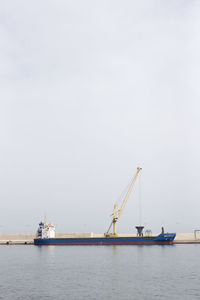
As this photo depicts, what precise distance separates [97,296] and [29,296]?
939cm

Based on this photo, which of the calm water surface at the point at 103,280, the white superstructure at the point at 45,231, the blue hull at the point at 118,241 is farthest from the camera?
the white superstructure at the point at 45,231

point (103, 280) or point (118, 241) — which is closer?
point (103, 280)

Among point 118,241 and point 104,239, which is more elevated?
point 104,239

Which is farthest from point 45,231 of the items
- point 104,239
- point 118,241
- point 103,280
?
point 103,280

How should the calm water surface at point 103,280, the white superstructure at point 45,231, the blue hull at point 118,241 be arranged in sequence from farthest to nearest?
1. the white superstructure at point 45,231
2. the blue hull at point 118,241
3. the calm water surface at point 103,280

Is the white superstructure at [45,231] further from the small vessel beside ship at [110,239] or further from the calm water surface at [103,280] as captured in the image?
the calm water surface at [103,280]

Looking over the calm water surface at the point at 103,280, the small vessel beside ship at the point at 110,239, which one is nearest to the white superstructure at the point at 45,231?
the small vessel beside ship at the point at 110,239

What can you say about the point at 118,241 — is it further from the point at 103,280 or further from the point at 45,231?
the point at 103,280

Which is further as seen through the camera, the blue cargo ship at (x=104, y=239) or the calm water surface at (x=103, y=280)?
the blue cargo ship at (x=104, y=239)

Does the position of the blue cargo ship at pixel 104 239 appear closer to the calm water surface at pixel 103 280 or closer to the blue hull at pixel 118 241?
the blue hull at pixel 118 241

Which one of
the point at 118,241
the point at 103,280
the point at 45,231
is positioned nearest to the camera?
the point at 103,280

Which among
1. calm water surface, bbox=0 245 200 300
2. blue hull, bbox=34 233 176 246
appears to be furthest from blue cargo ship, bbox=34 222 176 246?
calm water surface, bbox=0 245 200 300

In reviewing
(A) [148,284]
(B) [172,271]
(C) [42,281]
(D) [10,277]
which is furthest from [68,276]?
(B) [172,271]

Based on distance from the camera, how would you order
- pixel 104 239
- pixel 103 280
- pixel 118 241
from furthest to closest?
pixel 104 239
pixel 118 241
pixel 103 280
